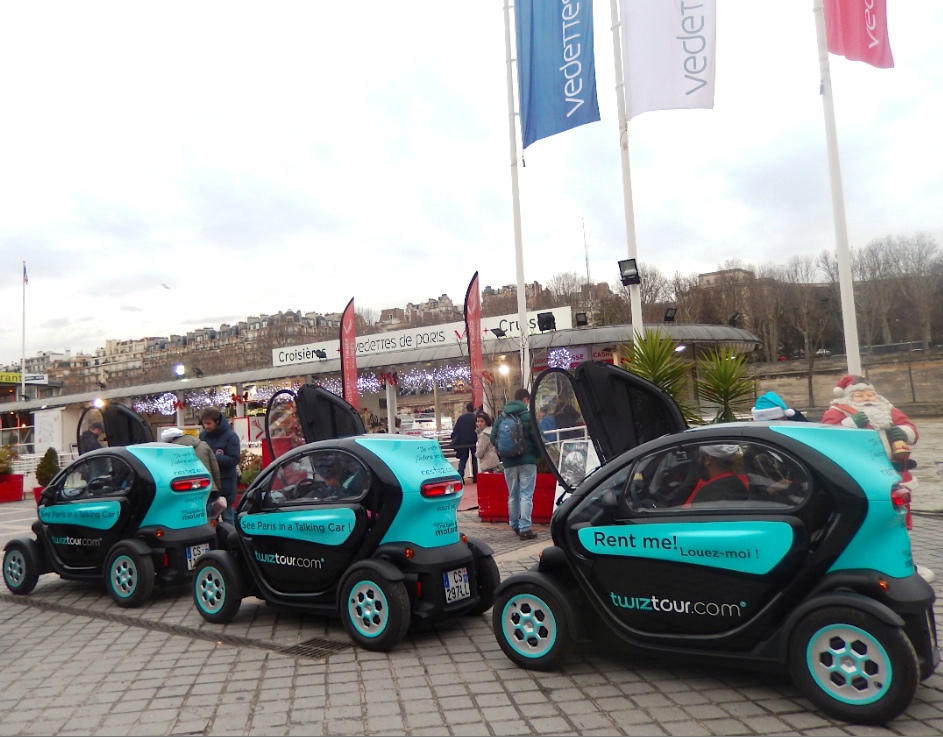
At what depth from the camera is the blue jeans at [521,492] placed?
9.27 m

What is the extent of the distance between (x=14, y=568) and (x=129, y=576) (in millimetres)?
1784

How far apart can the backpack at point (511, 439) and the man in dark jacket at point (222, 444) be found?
10.6ft

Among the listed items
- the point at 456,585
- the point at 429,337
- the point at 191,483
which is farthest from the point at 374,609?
the point at 429,337

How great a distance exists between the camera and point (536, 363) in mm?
27938

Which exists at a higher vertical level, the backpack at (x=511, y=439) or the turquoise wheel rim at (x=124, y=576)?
the backpack at (x=511, y=439)

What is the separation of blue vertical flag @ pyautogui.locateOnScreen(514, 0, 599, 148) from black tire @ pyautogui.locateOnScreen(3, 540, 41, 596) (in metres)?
10.0

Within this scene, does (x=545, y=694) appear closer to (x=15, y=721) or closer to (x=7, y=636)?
(x=15, y=721)

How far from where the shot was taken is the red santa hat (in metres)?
7.22

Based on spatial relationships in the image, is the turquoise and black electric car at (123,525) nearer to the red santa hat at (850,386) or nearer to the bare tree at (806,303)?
the red santa hat at (850,386)

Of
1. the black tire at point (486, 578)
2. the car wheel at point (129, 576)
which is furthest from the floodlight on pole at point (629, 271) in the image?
the car wheel at point (129, 576)

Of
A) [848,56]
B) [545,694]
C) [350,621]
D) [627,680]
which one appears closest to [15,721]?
[350,621]

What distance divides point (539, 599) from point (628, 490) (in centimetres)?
88

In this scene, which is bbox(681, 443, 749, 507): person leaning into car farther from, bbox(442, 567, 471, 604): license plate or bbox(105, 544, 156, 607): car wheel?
bbox(105, 544, 156, 607): car wheel

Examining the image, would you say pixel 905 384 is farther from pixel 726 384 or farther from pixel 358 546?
pixel 358 546
